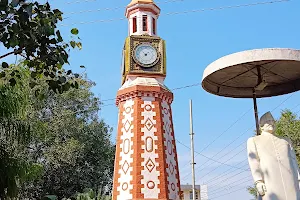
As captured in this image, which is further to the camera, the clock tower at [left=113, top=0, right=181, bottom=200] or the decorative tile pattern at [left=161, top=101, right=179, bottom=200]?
the decorative tile pattern at [left=161, top=101, right=179, bottom=200]

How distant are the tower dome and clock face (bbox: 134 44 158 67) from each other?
804 mm

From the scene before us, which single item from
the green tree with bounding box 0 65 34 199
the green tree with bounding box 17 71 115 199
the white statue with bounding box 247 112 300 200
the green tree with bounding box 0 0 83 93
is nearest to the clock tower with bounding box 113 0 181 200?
the green tree with bounding box 17 71 115 199

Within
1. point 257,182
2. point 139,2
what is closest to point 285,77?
point 257,182

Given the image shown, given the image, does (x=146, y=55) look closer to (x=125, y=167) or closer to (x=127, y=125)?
(x=127, y=125)

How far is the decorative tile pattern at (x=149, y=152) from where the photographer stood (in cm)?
1482

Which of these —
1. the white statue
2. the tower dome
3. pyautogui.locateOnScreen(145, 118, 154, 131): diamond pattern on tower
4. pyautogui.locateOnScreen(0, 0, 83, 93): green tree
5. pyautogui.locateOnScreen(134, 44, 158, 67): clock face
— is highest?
the tower dome

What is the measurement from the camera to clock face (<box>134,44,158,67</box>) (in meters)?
16.6

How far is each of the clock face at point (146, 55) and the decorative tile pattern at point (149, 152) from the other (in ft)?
4.69

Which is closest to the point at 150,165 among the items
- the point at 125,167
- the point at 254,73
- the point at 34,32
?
the point at 125,167

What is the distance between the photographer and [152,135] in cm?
1555

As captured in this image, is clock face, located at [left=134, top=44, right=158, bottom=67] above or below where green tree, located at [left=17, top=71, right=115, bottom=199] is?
above

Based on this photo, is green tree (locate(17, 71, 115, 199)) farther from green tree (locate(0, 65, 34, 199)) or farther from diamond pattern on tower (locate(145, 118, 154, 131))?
green tree (locate(0, 65, 34, 199))

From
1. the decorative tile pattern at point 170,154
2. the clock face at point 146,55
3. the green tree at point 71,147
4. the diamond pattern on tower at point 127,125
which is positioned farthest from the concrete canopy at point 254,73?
the green tree at point 71,147

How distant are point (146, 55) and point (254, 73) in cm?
984
